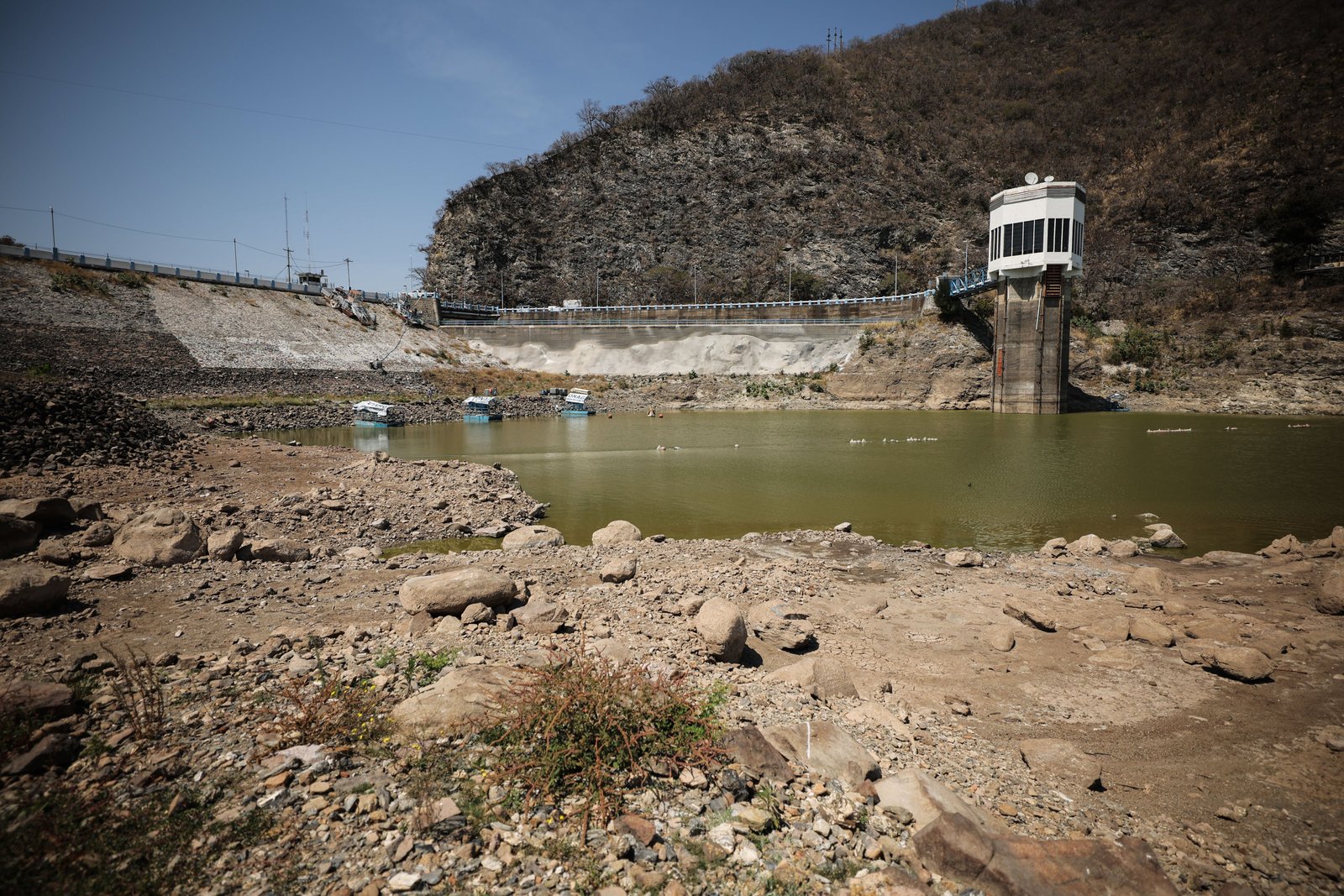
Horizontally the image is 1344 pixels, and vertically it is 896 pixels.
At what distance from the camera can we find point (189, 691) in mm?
5898

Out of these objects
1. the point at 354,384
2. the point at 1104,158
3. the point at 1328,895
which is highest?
the point at 1104,158

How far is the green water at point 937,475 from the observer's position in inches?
675

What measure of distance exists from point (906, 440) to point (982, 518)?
18.3m

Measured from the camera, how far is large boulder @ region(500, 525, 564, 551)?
45.0 feet

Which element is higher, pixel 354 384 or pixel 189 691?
pixel 354 384

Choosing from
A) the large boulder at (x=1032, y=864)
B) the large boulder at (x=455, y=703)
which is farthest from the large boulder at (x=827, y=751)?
the large boulder at (x=455, y=703)

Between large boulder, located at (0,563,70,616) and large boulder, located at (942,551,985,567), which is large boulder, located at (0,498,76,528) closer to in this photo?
large boulder, located at (0,563,70,616)

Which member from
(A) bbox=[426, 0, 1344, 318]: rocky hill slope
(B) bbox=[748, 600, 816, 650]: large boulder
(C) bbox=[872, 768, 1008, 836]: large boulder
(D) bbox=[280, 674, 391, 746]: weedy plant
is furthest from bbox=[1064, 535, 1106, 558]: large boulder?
(A) bbox=[426, 0, 1344, 318]: rocky hill slope

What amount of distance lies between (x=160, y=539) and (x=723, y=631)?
30.2ft

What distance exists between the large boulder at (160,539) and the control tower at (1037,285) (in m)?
52.9

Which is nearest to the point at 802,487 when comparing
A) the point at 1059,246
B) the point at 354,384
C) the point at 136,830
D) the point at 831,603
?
the point at 831,603

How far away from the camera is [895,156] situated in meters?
90.1

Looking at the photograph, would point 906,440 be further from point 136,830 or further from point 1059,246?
point 136,830

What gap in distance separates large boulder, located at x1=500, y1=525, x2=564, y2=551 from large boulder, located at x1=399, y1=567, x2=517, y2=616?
5008mm
